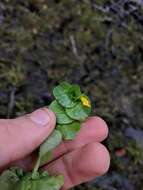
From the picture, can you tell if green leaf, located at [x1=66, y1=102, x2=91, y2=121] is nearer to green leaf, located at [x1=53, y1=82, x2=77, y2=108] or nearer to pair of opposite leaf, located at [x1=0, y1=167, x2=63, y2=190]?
green leaf, located at [x1=53, y1=82, x2=77, y2=108]

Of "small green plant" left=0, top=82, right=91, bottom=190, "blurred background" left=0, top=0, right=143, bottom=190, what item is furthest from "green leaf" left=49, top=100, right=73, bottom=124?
"blurred background" left=0, top=0, right=143, bottom=190

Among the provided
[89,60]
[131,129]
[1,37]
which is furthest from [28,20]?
[131,129]

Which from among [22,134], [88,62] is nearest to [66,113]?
[22,134]

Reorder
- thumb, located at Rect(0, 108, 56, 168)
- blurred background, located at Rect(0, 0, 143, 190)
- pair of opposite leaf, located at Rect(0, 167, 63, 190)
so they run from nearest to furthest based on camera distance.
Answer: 1. pair of opposite leaf, located at Rect(0, 167, 63, 190)
2. thumb, located at Rect(0, 108, 56, 168)
3. blurred background, located at Rect(0, 0, 143, 190)

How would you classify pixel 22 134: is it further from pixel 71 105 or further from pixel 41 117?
pixel 71 105

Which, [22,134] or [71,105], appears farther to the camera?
[22,134]

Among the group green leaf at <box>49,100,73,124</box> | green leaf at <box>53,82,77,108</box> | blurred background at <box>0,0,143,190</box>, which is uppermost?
green leaf at <box>53,82,77,108</box>

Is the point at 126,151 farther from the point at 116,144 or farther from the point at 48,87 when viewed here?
the point at 48,87
